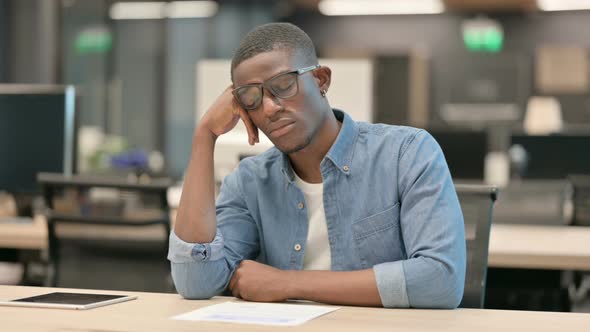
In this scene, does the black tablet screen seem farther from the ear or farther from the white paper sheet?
the ear

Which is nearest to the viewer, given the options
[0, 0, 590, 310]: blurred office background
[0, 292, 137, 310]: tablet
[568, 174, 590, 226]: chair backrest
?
[0, 292, 137, 310]: tablet

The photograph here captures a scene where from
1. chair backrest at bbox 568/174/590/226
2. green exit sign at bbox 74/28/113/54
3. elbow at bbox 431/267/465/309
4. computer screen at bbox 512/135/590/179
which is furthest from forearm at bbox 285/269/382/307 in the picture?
green exit sign at bbox 74/28/113/54

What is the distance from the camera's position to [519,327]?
5.18 feet

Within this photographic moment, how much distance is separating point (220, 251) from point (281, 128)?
1.02 feet

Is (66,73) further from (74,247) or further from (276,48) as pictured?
(276,48)

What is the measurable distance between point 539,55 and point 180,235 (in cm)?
888

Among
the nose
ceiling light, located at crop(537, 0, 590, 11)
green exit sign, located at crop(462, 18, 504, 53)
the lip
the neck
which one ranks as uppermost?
ceiling light, located at crop(537, 0, 590, 11)

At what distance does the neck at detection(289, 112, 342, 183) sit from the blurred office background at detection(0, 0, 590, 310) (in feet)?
8.75

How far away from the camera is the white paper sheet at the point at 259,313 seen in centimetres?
163

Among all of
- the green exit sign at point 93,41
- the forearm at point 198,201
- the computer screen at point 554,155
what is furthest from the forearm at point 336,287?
the green exit sign at point 93,41

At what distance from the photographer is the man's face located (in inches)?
76.7

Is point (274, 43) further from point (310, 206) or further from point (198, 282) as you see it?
point (198, 282)

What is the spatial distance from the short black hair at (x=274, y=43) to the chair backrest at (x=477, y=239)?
53cm

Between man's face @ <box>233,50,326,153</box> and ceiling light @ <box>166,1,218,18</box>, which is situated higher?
ceiling light @ <box>166,1,218,18</box>
